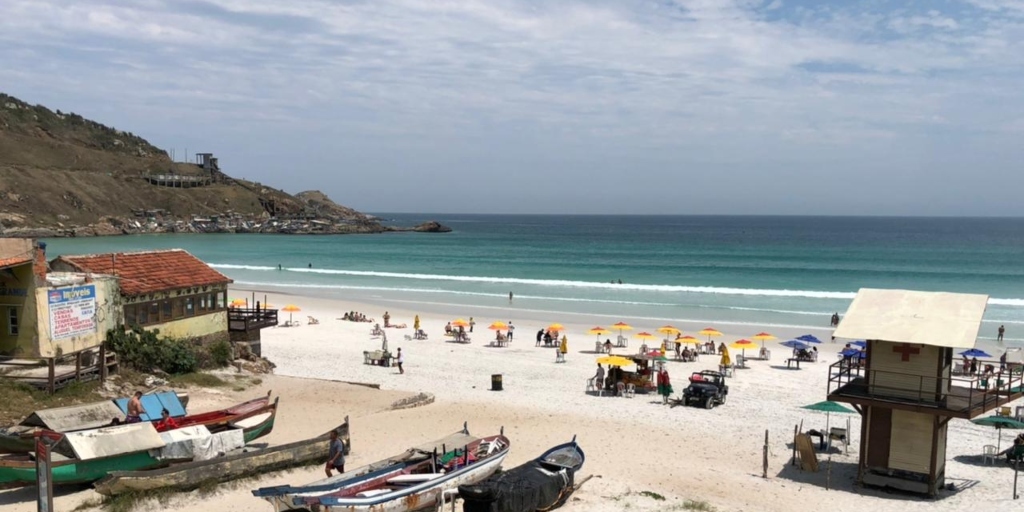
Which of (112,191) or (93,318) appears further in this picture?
(112,191)

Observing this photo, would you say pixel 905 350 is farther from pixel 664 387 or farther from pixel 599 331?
pixel 599 331

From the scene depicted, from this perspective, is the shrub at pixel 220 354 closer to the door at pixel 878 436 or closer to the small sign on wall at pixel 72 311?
the small sign on wall at pixel 72 311

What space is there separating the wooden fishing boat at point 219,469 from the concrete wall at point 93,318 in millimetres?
6622

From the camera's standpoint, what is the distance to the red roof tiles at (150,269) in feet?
65.8

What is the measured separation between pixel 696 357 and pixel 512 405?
10.7m

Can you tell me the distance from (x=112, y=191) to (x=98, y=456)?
127484mm

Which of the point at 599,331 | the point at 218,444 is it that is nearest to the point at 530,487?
the point at 218,444

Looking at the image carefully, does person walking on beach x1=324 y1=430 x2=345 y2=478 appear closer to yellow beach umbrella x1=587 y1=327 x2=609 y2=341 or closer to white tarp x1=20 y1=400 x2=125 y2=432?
white tarp x1=20 y1=400 x2=125 y2=432

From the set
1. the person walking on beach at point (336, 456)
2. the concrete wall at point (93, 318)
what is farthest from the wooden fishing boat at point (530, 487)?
the concrete wall at point (93, 318)

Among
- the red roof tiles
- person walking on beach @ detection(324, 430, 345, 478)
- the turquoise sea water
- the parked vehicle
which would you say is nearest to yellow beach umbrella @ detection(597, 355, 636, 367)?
the parked vehicle

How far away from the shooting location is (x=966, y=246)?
105m

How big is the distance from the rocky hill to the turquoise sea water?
10090mm

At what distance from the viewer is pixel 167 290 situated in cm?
2083

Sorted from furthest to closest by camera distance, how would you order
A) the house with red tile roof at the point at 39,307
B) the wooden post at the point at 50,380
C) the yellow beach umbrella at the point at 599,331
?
the yellow beach umbrella at the point at 599,331 → the house with red tile roof at the point at 39,307 → the wooden post at the point at 50,380
